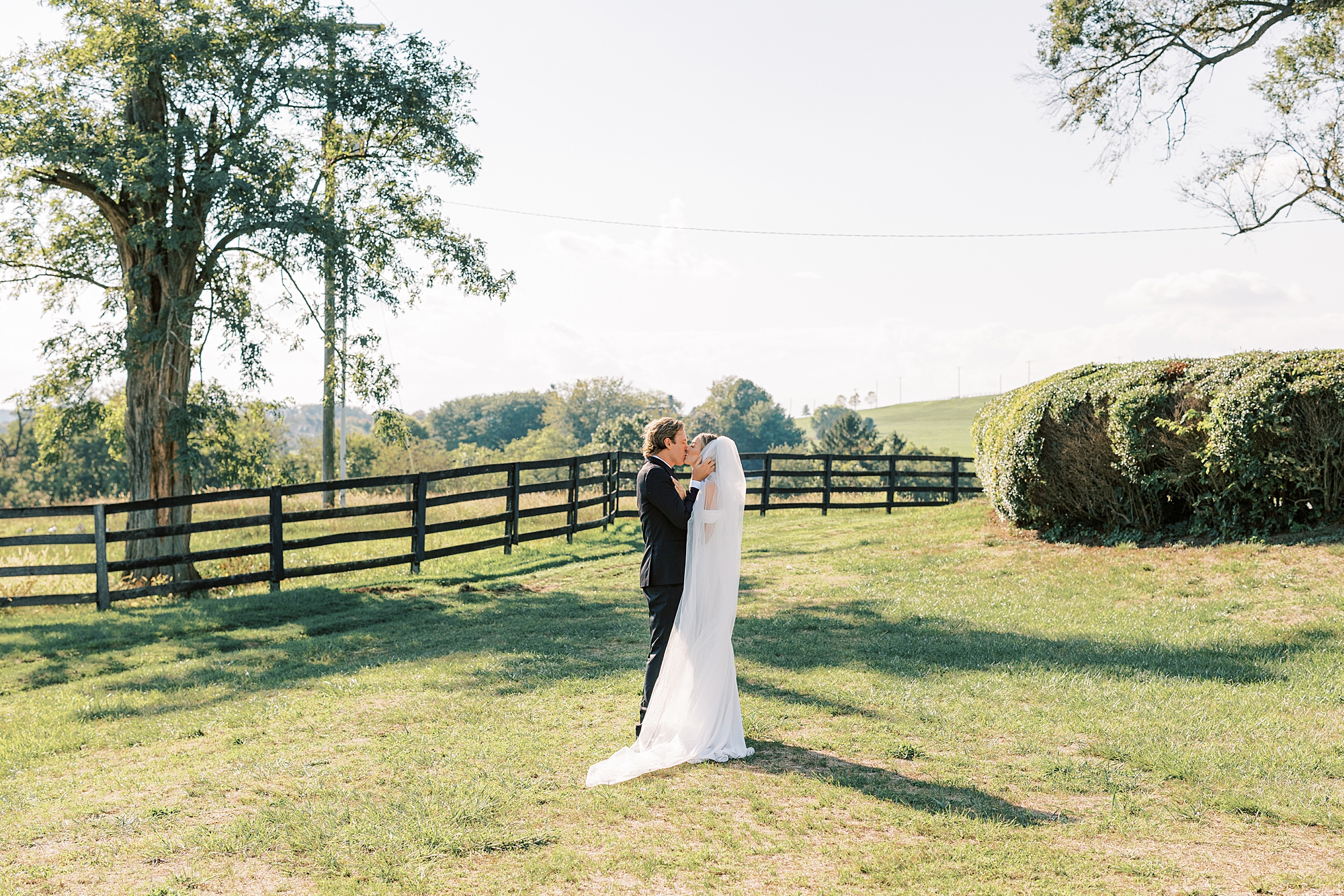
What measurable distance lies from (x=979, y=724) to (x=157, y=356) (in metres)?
12.8

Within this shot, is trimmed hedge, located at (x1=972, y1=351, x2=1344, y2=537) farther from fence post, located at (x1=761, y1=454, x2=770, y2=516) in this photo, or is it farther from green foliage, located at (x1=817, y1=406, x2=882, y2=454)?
green foliage, located at (x1=817, y1=406, x2=882, y2=454)

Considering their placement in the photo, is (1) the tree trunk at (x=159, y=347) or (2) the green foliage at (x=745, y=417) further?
(2) the green foliage at (x=745, y=417)

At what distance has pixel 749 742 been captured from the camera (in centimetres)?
565

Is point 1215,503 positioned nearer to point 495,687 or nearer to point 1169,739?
point 1169,739

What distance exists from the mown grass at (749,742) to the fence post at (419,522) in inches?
94.6

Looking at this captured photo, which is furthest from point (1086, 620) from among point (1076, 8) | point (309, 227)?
point (1076, 8)

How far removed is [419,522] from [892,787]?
32.2 ft

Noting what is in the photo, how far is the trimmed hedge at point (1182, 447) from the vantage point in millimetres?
10297

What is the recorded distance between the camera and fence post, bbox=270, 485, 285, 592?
11.7 metres

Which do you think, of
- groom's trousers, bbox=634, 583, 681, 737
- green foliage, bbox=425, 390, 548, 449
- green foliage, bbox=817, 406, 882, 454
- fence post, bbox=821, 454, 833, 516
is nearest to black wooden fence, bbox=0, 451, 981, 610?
fence post, bbox=821, 454, 833, 516

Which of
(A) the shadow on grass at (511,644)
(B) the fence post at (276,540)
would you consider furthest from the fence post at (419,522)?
(B) the fence post at (276,540)

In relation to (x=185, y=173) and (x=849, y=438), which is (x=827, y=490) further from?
(x=849, y=438)

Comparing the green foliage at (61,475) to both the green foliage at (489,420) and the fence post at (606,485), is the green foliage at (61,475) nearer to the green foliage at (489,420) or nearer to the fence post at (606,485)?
the fence post at (606,485)

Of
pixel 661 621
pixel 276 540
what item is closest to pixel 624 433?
pixel 276 540
